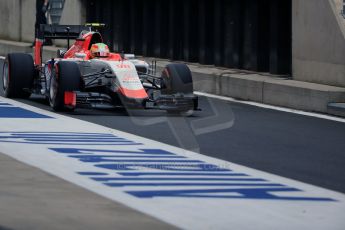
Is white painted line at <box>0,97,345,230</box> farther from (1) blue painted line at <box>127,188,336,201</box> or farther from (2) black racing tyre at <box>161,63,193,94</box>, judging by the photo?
(2) black racing tyre at <box>161,63,193,94</box>

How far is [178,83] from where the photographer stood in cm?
1909

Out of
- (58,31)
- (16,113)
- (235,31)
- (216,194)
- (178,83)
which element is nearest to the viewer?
(216,194)

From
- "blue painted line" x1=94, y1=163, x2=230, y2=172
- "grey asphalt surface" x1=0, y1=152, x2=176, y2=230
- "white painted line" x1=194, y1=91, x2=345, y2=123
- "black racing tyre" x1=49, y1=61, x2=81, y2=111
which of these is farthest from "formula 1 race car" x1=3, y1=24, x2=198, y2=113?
"grey asphalt surface" x1=0, y1=152, x2=176, y2=230

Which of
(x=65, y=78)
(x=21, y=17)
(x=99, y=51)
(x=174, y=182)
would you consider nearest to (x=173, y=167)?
(x=174, y=182)

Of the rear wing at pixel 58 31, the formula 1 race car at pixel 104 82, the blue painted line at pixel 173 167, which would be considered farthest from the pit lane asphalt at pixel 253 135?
the rear wing at pixel 58 31

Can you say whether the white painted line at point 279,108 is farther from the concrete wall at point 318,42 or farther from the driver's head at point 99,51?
the driver's head at point 99,51

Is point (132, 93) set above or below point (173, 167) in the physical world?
above

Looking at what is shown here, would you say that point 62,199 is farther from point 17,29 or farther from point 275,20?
point 17,29

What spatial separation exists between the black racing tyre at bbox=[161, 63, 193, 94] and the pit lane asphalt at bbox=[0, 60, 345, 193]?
415mm

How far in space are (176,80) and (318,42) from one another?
10.7 feet

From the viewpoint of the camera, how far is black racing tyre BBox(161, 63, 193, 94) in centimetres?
1909

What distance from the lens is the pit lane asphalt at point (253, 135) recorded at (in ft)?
44.8

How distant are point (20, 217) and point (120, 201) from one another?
1.27 m

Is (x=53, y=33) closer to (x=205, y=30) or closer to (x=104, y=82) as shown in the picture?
(x=104, y=82)
